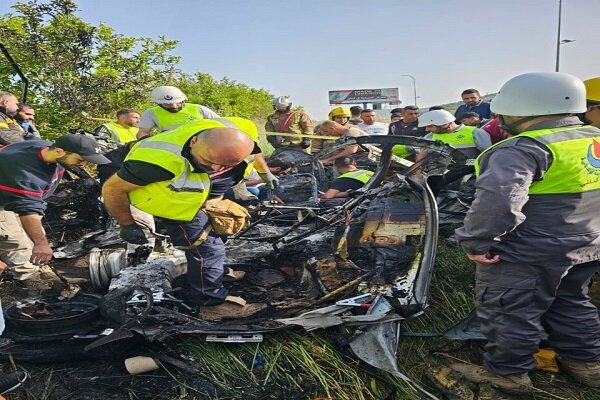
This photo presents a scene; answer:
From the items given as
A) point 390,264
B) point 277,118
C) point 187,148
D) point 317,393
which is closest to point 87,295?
point 187,148

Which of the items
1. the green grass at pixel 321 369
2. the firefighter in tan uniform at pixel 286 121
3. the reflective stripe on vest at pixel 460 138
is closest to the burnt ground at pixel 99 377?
the green grass at pixel 321 369

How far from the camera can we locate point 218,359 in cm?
285

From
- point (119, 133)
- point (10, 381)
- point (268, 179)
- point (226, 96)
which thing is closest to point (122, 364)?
point (10, 381)

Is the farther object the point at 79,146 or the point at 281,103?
the point at 281,103

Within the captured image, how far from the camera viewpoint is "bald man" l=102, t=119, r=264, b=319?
2775 millimetres

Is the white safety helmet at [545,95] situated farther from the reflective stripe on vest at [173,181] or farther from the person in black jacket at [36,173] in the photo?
the person in black jacket at [36,173]

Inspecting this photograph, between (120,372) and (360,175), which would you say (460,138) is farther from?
(120,372)

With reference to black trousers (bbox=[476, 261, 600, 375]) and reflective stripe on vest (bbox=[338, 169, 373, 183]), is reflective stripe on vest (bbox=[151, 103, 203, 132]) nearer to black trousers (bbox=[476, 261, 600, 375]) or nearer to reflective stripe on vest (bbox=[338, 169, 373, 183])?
reflective stripe on vest (bbox=[338, 169, 373, 183])

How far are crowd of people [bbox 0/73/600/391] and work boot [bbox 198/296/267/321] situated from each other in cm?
1

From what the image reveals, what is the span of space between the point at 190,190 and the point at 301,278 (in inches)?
46.2

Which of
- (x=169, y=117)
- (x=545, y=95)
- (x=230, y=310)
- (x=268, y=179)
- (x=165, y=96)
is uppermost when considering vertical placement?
(x=165, y=96)

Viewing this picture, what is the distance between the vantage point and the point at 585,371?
7.98ft

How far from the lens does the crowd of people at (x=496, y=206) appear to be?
2.16 metres

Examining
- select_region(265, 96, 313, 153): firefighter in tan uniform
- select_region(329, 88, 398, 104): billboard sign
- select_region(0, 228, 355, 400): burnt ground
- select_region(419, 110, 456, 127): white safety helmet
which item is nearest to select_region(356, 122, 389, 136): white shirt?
select_region(265, 96, 313, 153): firefighter in tan uniform
